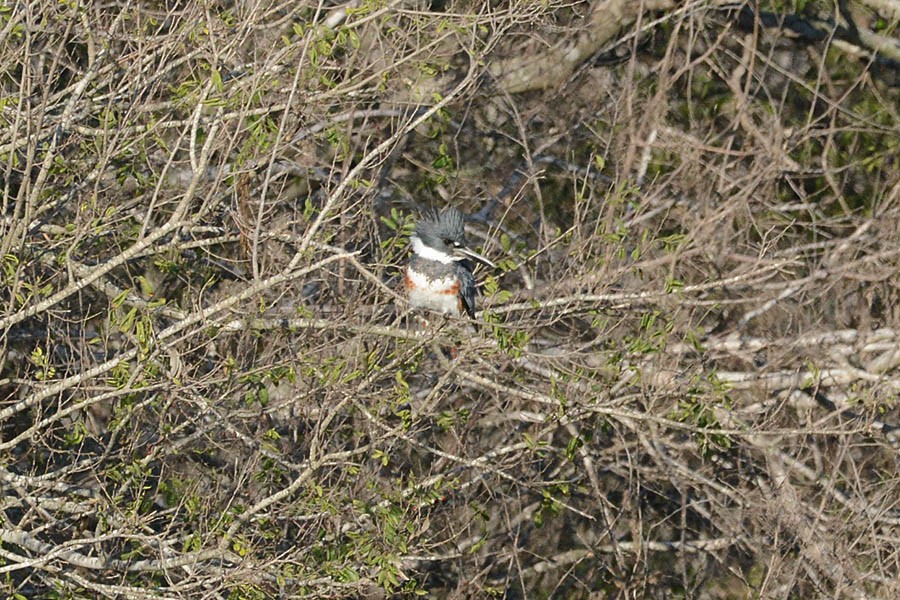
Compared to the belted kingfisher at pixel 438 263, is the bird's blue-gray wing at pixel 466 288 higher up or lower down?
lower down

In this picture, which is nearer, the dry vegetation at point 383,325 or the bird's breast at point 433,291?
the dry vegetation at point 383,325

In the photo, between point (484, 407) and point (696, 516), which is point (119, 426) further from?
point (696, 516)

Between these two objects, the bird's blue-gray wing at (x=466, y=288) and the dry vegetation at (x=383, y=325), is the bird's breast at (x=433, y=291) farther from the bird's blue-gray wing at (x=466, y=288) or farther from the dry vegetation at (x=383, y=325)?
the dry vegetation at (x=383, y=325)

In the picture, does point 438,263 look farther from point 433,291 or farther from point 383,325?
point 383,325

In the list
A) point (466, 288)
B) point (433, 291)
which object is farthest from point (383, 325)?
point (466, 288)

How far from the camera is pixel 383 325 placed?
5.73m

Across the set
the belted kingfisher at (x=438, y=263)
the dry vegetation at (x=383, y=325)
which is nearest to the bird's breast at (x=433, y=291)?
the belted kingfisher at (x=438, y=263)

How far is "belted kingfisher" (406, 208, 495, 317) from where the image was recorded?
21.1ft

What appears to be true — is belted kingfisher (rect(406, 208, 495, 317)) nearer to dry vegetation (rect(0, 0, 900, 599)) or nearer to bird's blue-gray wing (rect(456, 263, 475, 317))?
bird's blue-gray wing (rect(456, 263, 475, 317))

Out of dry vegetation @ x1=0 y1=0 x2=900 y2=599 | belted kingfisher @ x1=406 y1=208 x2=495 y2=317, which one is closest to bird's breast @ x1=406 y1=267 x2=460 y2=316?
belted kingfisher @ x1=406 y1=208 x2=495 y2=317

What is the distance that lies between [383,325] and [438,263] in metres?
0.85

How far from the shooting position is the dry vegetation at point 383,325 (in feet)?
16.6

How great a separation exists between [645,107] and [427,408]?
10.7 ft

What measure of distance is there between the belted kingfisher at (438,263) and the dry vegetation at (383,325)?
154 millimetres
